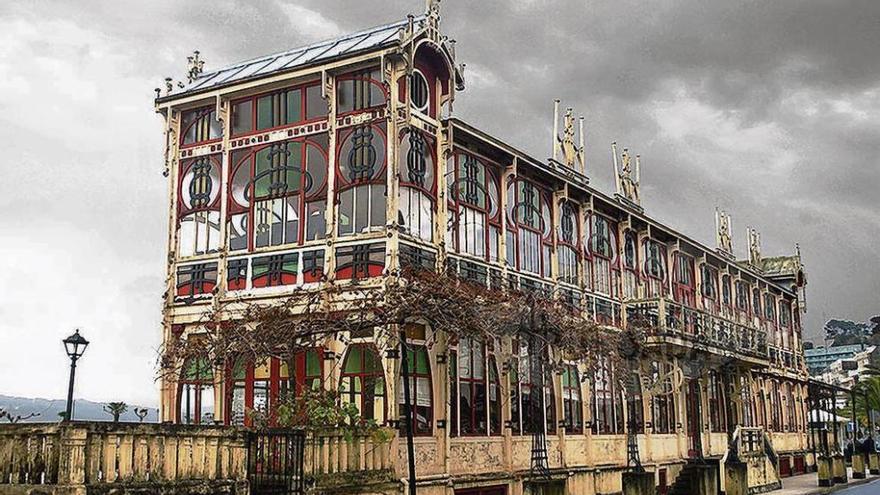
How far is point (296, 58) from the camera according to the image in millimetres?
26109

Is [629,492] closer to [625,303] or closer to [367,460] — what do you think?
[367,460]

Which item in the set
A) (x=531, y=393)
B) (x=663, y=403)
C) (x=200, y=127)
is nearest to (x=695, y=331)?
(x=663, y=403)

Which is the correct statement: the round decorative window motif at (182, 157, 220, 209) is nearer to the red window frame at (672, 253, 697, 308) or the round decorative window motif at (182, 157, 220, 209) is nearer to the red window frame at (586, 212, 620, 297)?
the red window frame at (586, 212, 620, 297)

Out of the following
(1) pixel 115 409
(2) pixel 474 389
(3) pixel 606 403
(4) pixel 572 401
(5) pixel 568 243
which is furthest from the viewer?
(3) pixel 606 403

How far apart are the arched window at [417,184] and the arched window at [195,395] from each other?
5837 mm

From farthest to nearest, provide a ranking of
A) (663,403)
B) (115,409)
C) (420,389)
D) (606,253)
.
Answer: (663,403) < (606,253) < (420,389) < (115,409)

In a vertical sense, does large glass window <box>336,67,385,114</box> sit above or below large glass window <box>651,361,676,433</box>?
above

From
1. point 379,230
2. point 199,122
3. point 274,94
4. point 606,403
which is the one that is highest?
point 274,94

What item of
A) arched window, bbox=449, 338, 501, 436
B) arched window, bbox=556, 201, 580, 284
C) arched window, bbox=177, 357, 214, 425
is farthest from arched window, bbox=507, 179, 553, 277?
arched window, bbox=177, 357, 214, 425

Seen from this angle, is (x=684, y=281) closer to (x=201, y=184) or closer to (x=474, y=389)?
(x=474, y=389)

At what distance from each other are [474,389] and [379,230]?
5034 mm

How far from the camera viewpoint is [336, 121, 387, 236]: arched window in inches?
898

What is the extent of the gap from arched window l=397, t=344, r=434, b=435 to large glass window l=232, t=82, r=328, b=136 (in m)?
6.17

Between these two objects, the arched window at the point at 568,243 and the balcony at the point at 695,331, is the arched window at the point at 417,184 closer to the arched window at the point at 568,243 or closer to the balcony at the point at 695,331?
the arched window at the point at 568,243
